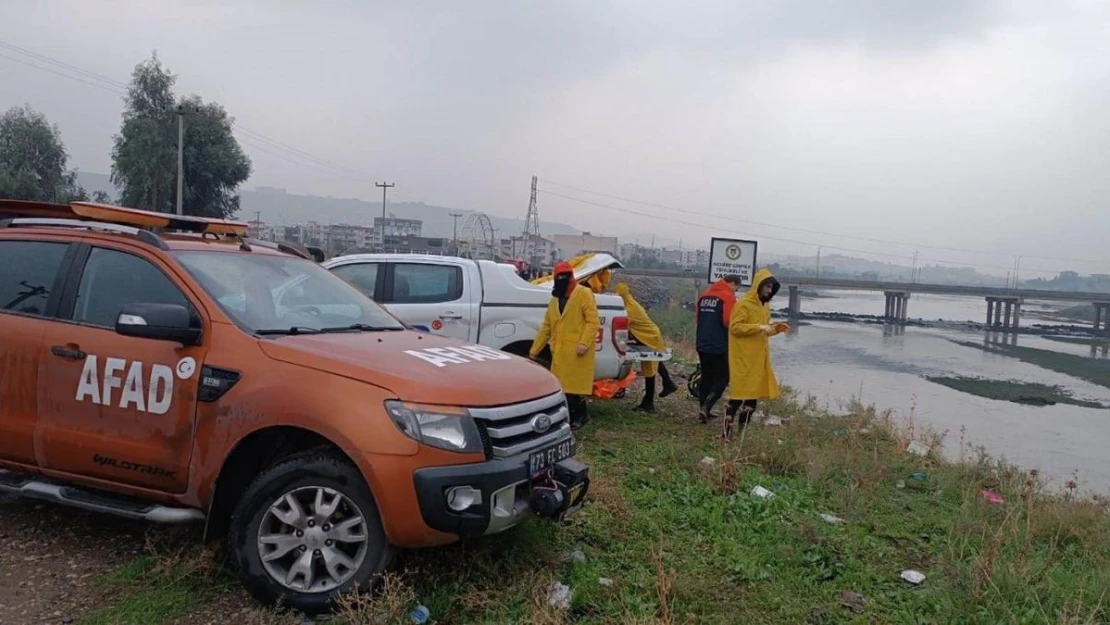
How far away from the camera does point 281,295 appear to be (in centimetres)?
435

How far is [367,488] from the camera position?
3.40 metres

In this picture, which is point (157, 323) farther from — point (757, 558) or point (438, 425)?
point (757, 558)

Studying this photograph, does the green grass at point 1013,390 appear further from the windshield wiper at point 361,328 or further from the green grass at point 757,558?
the windshield wiper at point 361,328

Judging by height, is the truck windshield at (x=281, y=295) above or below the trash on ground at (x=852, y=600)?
above

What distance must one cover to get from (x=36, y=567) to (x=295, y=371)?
1.87m

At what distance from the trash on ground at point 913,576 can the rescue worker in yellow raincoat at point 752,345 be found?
311 cm

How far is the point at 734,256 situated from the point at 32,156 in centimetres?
4614

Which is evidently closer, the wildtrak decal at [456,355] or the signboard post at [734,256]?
the wildtrak decal at [456,355]

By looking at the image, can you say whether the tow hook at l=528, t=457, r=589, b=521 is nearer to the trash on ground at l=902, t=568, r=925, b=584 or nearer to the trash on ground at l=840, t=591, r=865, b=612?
the trash on ground at l=840, t=591, r=865, b=612

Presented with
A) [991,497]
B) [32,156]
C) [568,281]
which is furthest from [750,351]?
[32,156]

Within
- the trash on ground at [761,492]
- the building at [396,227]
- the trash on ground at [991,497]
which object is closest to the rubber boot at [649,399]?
the trash on ground at [761,492]

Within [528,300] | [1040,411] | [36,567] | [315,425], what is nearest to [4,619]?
[36,567]

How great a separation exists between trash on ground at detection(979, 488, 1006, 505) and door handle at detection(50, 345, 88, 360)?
6267 millimetres

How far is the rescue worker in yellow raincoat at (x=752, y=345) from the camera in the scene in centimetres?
752
